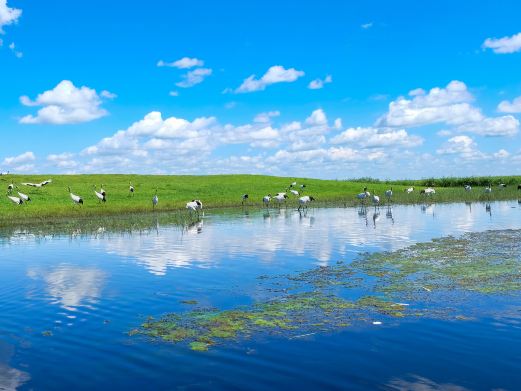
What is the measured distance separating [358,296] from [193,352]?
635 cm

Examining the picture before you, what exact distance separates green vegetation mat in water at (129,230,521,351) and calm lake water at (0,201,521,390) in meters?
0.61

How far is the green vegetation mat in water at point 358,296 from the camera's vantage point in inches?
504

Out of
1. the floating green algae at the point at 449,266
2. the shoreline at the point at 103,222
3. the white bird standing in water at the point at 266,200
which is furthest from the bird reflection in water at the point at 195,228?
the white bird standing in water at the point at 266,200

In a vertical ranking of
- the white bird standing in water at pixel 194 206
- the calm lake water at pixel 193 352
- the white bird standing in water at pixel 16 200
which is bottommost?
the calm lake water at pixel 193 352

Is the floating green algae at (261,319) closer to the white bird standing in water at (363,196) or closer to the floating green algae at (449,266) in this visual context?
the floating green algae at (449,266)

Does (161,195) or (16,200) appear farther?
(161,195)

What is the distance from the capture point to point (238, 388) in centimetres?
939

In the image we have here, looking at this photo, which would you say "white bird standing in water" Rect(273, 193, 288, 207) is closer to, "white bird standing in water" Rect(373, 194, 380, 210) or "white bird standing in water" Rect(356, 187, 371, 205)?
"white bird standing in water" Rect(356, 187, 371, 205)

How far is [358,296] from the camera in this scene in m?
15.8

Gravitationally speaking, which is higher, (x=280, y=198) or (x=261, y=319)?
(x=280, y=198)

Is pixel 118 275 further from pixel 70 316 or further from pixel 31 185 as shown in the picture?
pixel 31 185

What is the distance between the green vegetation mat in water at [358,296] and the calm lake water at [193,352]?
0.61 metres

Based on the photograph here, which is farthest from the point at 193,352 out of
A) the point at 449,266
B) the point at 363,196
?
the point at 363,196

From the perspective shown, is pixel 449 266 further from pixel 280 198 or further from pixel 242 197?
pixel 242 197
